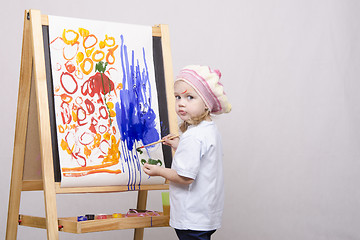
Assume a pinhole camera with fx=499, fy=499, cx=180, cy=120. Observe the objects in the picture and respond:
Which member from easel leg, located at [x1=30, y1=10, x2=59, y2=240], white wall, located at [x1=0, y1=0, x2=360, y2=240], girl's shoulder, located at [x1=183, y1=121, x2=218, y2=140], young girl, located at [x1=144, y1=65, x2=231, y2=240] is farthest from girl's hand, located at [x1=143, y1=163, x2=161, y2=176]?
white wall, located at [x1=0, y1=0, x2=360, y2=240]

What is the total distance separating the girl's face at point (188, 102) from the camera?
81.5 inches

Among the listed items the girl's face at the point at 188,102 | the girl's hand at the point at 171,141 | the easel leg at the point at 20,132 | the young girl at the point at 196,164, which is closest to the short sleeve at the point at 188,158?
the young girl at the point at 196,164

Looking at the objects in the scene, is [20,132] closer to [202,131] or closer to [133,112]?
[133,112]

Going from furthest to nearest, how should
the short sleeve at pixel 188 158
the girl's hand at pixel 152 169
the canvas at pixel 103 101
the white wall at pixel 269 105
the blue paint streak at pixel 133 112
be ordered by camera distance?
the white wall at pixel 269 105 < the blue paint streak at pixel 133 112 < the canvas at pixel 103 101 < the girl's hand at pixel 152 169 < the short sleeve at pixel 188 158

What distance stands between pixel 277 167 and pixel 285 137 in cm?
21

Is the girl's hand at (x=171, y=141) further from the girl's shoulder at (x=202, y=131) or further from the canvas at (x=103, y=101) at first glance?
the girl's shoulder at (x=202, y=131)

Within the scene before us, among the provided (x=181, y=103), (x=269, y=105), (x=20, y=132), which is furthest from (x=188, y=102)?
(x=269, y=105)

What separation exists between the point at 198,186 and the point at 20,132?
922mm

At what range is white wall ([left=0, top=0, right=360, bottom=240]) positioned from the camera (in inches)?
126

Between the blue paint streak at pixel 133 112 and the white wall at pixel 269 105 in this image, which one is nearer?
the blue paint streak at pixel 133 112

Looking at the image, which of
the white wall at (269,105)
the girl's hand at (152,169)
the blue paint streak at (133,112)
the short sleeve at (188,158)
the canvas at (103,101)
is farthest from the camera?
the white wall at (269,105)

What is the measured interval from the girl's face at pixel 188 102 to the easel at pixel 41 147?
0.35m

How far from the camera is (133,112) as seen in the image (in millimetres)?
2363

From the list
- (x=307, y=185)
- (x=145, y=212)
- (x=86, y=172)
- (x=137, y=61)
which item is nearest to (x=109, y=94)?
(x=137, y=61)
